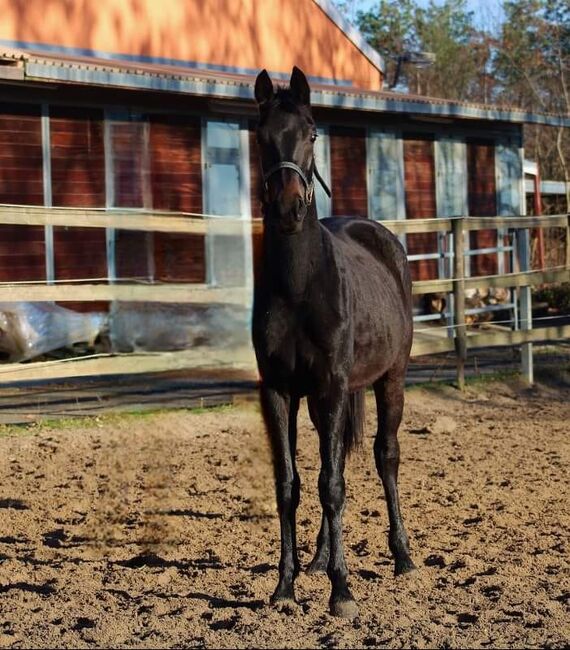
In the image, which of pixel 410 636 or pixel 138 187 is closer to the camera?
pixel 410 636

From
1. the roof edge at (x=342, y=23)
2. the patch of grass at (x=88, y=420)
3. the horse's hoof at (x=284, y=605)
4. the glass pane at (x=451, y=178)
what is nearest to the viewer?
the horse's hoof at (x=284, y=605)

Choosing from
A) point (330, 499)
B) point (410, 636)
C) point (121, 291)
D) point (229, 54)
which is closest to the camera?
point (410, 636)

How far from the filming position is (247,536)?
5.70 metres

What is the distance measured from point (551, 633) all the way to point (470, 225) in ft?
26.1

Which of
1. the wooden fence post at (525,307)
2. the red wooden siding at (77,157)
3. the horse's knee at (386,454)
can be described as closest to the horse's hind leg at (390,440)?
the horse's knee at (386,454)

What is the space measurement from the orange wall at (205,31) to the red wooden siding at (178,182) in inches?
108

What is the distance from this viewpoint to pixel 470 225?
11.5 m

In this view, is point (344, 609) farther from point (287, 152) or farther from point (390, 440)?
point (287, 152)

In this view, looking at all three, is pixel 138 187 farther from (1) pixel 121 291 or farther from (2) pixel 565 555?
(2) pixel 565 555

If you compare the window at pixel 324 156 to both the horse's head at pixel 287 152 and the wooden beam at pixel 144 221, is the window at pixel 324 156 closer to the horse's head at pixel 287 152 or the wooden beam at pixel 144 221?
the wooden beam at pixel 144 221

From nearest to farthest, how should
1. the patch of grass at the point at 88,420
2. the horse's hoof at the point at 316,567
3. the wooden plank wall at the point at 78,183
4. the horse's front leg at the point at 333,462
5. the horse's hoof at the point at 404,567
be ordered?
the horse's front leg at the point at 333,462, the horse's hoof at the point at 404,567, the horse's hoof at the point at 316,567, the patch of grass at the point at 88,420, the wooden plank wall at the point at 78,183

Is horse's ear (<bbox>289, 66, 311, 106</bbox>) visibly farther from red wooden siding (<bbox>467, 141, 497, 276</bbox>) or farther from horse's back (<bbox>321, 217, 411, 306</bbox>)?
red wooden siding (<bbox>467, 141, 497, 276</bbox>)

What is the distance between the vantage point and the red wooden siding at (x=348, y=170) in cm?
1709

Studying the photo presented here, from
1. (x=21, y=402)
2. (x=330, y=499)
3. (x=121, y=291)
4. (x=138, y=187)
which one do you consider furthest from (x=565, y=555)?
(x=138, y=187)
